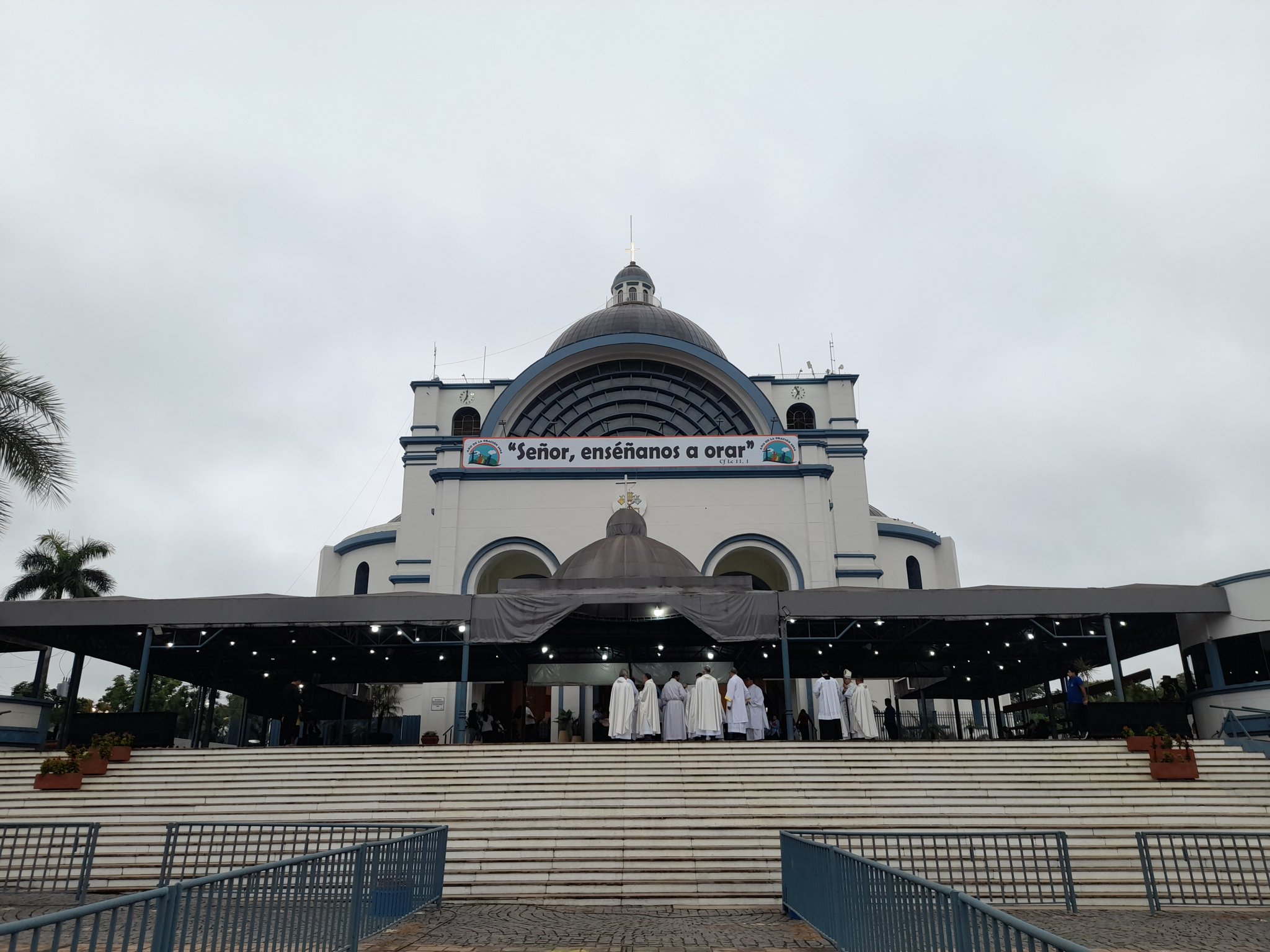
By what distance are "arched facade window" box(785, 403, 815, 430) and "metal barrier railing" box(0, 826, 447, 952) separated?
2565 cm

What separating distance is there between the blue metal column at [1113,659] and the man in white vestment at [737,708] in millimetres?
6765

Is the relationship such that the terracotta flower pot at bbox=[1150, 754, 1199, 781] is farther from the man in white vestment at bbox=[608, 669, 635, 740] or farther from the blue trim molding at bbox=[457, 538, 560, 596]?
the blue trim molding at bbox=[457, 538, 560, 596]

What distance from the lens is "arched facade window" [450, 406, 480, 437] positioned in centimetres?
3183

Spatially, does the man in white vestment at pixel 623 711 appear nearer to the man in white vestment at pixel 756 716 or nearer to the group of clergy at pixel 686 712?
the group of clergy at pixel 686 712


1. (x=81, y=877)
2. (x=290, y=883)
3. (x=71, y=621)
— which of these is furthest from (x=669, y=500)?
(x=290, y=883)

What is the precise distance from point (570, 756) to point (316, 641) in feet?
30.1

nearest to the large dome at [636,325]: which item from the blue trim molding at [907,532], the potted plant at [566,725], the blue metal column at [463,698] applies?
the blue trim molding at [907,532]

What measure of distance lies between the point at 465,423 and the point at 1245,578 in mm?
23506

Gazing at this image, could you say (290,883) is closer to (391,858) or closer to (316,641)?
(391,858)

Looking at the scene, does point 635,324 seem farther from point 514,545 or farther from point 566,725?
point 566,725

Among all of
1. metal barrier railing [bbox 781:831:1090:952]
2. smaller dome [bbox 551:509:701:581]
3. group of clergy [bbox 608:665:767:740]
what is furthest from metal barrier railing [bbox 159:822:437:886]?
smaller dome [bbox 551:509:701:581]

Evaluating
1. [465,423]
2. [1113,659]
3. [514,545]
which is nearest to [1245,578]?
[1113,659]

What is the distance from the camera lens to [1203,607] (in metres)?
17.6

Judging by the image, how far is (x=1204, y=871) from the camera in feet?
28.0
